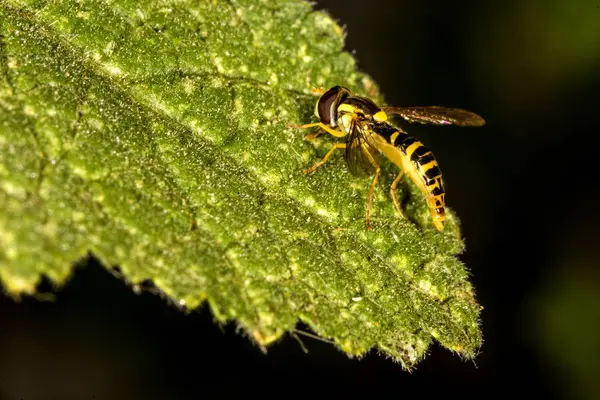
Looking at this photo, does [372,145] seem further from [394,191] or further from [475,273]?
[475,273]

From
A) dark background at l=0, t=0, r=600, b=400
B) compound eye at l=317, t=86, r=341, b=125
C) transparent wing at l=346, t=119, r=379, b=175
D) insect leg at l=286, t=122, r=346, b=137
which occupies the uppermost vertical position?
compound eye at l=317, t=86, r=341, b=125

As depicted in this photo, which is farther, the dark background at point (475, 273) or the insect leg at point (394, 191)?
the dark background at point (475, 273)

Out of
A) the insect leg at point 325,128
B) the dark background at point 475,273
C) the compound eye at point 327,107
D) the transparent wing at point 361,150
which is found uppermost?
the compound eye at point 327,107

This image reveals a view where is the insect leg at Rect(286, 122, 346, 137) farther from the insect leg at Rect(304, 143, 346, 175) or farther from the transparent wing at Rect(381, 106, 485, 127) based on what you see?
the transparent wing at Rect(381, 106, 485, 127)

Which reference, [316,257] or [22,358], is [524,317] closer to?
[316,257]

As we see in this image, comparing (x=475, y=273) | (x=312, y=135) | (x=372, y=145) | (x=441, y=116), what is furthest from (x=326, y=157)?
(x=475, y=273)

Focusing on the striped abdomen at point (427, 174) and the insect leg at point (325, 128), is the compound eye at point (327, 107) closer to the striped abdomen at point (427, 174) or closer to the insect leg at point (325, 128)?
the insect leg at point (325, 128)

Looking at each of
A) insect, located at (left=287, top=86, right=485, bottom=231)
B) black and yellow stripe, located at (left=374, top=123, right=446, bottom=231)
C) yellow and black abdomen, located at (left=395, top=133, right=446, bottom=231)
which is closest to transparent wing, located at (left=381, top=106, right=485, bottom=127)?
insect, located at (left=287, top=86, right=485, bottom=231)

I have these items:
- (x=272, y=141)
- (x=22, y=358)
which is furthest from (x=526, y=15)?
(x=22, y=358)

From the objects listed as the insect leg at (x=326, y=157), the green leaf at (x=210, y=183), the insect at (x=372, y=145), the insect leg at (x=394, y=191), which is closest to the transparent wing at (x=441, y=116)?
the insect at (x=372, y=145)
